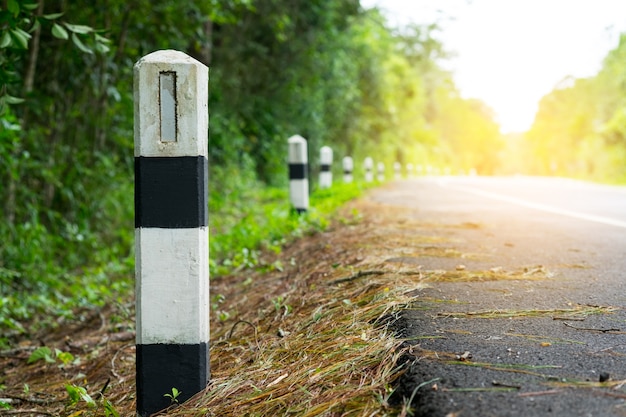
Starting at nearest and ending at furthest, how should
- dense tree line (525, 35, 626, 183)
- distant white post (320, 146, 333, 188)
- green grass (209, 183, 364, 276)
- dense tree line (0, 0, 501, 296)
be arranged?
green grass (209, 183, 364, 276) < dense tree line (0, 0, 501, 296) < distant white post (320, 146, 333, 188) < dense tree line (525, 35, 626, 183)

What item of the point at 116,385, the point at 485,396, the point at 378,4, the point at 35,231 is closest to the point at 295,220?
the point at 35,231

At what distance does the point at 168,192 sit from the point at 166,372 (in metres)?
0.62

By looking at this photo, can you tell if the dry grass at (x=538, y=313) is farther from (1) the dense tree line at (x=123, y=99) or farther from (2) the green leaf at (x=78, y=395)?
(1) the dense tree line at (x=123, y=99)

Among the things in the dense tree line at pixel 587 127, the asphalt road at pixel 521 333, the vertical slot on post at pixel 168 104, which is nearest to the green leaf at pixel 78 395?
the vertical slot on post at pixel 168 104

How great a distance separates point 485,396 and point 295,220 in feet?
16.4

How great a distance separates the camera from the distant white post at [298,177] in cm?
745

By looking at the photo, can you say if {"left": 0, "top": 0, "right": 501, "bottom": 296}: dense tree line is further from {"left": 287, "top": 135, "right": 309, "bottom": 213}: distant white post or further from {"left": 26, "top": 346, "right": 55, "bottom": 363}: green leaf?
{"left": 287, "top": 135, "right": 309, "bottom": 213}: distant white post

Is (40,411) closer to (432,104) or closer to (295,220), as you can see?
(295,220)

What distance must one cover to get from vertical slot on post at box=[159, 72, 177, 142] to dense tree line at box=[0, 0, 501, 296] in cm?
156

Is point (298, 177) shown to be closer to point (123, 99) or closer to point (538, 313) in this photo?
point (123, 99)

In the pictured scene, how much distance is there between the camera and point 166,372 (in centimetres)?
234

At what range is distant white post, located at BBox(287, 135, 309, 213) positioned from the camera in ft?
24.4

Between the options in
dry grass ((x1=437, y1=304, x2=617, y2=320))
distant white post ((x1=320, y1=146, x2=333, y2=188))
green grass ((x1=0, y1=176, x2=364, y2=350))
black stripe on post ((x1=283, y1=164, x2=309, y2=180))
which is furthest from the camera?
distant white post ((x1=320, y1=146, x2=333, y2=188))

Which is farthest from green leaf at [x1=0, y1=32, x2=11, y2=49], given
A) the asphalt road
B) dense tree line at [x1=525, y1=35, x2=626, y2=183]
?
dense tree line at [x1=525, y1=35, x2=626, y2=183]
